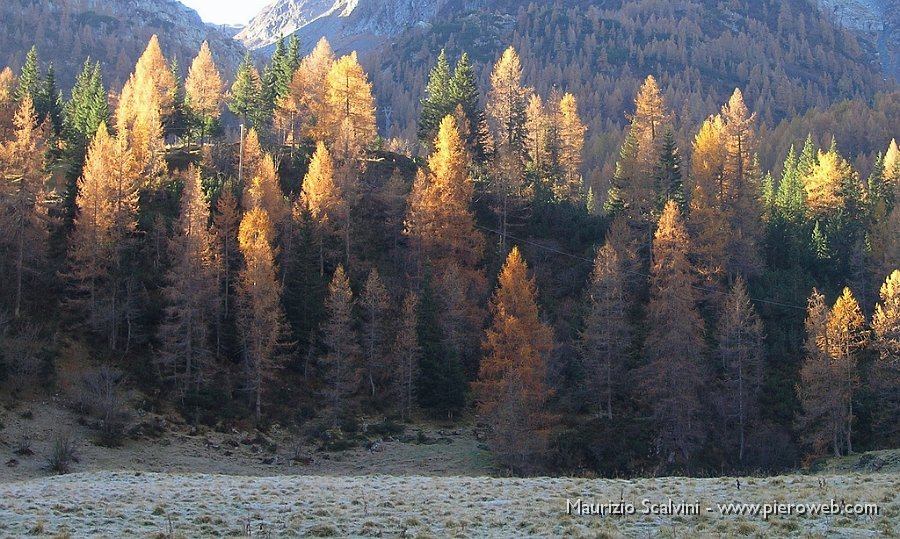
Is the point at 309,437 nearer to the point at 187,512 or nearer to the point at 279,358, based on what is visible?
the point at 279,358

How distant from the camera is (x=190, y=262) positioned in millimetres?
49750

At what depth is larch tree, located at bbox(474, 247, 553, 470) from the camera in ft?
133

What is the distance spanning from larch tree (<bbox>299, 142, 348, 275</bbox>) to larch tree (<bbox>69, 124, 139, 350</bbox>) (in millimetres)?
12773

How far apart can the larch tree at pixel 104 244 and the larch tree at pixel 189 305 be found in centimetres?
285

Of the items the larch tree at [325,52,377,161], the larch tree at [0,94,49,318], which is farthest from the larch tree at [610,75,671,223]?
the larch tree at [0,94,49,318]

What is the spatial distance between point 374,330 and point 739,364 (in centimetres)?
2308

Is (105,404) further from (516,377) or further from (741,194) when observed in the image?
(741,194)

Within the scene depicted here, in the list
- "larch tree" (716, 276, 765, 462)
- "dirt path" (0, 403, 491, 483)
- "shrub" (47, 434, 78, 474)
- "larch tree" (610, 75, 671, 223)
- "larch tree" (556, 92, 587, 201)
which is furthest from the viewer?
"larch tree" (556, 92, 587, 201)

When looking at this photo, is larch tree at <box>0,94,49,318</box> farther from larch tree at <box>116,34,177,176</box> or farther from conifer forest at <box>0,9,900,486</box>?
larch tree at <box>116,34,177,176</box>

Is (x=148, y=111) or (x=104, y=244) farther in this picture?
(x=148, y=111)

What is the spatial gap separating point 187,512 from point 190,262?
31.9 meters

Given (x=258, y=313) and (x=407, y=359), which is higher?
(x=258, y=313)

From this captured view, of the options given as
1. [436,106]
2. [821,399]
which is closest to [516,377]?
[821,399]

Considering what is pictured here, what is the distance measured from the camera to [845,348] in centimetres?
4600
